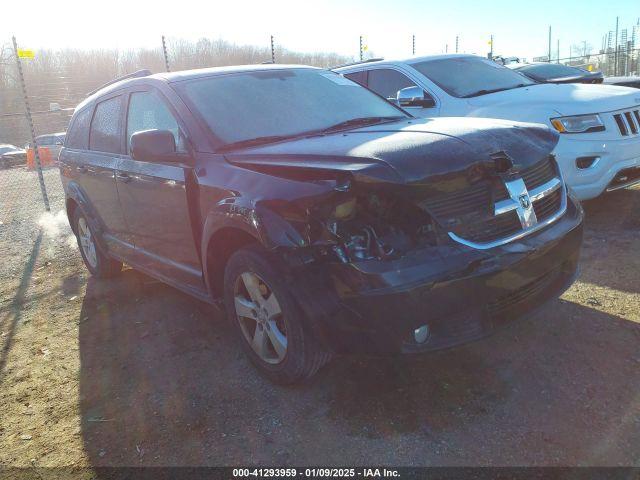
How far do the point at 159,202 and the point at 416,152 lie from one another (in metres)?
1.94

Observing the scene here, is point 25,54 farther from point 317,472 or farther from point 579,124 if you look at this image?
point 317,472

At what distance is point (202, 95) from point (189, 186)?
0.66 meters

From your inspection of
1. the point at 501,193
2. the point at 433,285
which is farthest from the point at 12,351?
the point at 501,193

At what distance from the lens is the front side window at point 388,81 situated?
20.6ft

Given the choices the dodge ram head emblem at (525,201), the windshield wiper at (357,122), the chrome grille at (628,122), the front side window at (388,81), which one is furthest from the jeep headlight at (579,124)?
the dodge ram head emblem at (525,201)

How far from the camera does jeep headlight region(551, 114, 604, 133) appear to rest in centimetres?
504

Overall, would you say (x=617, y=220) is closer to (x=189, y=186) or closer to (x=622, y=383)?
(x=622, y=383)

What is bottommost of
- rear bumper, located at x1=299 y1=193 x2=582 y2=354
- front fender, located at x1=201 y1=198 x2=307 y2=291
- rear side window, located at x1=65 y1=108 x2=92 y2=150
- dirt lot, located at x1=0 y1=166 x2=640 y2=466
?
dirt lot, located at x1=0 y1=166 x2=640 y2=466

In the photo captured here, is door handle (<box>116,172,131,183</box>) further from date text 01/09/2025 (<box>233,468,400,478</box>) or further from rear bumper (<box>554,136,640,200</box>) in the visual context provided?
rear bumper (<box>554,136,640,200</box>)

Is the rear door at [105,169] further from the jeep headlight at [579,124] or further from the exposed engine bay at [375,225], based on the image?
the jeep headlight at [579,124]

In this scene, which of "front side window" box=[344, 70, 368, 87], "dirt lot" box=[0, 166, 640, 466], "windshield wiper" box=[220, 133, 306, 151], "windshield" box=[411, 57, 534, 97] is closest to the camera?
"dirt lot" box=[0, 166, 640, 466]

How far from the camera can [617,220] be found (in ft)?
17.6

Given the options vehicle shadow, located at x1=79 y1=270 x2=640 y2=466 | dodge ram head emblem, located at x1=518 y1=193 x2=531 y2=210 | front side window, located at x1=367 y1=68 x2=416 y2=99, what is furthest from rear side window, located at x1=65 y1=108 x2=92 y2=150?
dodge ram head emblem, located at x1=518 y1=193 x2=531 y2=210

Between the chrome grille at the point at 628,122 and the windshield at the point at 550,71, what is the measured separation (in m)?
5.70
